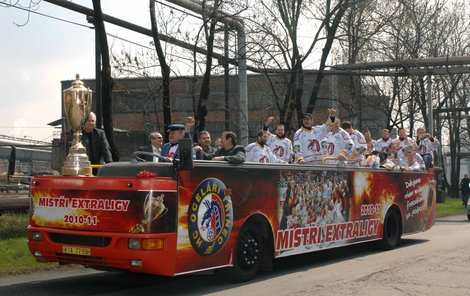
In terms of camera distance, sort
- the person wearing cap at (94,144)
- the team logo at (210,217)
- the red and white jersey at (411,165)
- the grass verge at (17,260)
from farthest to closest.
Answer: the red and white jersey at (411,165)
the grass verge at (17,260)
the person wearing cap at (94,144)
the team logo at (210,217)

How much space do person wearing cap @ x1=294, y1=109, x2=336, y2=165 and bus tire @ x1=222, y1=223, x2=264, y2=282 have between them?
130 inches

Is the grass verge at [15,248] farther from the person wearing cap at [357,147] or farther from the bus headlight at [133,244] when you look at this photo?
the person wearing cap at [357,147]

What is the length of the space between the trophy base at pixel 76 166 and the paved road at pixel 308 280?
1605 mm

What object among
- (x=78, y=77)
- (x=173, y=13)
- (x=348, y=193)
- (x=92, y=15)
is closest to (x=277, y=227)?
(x=348, y=193)

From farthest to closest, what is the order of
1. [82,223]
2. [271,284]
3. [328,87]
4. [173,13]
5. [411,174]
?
1. [328,87]
2. [173,13]
3. [411,174]
4. [271,284]
5. [82,223]

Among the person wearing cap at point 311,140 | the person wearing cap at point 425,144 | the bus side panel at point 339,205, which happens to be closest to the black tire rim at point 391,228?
the bus side panel at point 339,205

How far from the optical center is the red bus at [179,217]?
7.23 meters

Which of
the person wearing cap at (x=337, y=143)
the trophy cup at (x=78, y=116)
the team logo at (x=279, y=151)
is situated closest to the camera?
the trophy cup at (x=78, y=116)

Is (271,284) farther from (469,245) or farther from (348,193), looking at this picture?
(469,245)

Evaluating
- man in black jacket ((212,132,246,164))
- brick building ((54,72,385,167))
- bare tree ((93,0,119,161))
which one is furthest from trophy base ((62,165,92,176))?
brick building ((54,72,385,167))

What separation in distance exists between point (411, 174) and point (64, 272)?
797 centimetres

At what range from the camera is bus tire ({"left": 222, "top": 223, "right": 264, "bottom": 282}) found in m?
8.57

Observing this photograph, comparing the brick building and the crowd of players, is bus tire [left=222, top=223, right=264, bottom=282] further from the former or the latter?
the brick building

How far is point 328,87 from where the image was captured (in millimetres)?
28203
